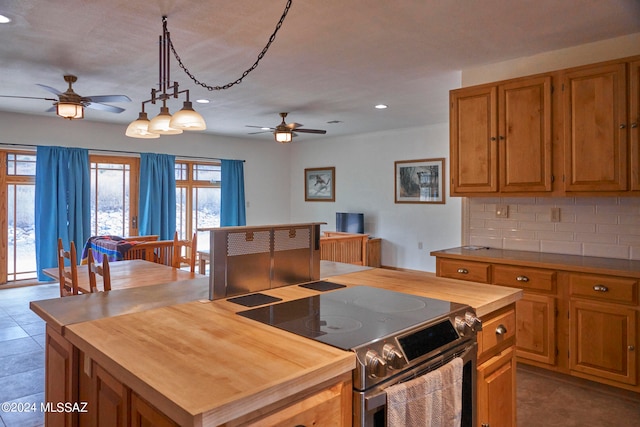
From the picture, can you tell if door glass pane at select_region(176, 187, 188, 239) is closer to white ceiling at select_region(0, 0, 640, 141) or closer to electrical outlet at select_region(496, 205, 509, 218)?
white ceiling at select_region(0, 0, 640, 141)

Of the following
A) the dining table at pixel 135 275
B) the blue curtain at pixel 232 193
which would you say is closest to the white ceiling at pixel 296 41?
the dining table at pixel 135 275

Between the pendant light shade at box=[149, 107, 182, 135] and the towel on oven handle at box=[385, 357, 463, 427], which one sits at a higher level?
the pendant light shade at box=[149, 107, 182, 135]

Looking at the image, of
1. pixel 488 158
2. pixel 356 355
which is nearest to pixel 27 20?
pixel 356 355

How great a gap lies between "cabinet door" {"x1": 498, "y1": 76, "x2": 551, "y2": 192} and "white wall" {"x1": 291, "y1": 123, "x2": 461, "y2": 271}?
344 cm

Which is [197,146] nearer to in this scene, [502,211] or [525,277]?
[502,211]

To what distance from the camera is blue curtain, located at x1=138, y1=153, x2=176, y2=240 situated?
7.14 m

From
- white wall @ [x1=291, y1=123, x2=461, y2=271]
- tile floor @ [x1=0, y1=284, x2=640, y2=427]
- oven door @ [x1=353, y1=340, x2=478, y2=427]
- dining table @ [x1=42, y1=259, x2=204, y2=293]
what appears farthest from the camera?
white wall @ [x1=291, y1=123, x2=461, y2=271]

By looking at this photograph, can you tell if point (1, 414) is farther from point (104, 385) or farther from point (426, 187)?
point (426, 187)

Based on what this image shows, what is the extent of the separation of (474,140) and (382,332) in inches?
108

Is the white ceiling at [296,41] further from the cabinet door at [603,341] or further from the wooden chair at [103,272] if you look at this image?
the cabinet door at [603,341]

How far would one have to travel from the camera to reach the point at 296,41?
3201 mm

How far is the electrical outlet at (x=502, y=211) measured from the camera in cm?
372

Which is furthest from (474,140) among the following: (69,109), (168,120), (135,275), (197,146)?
(197,146)

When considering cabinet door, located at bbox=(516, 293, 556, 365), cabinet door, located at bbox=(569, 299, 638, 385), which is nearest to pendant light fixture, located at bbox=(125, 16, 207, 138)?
cabinet door, located at bbox=(516, 293, 556, 365)
